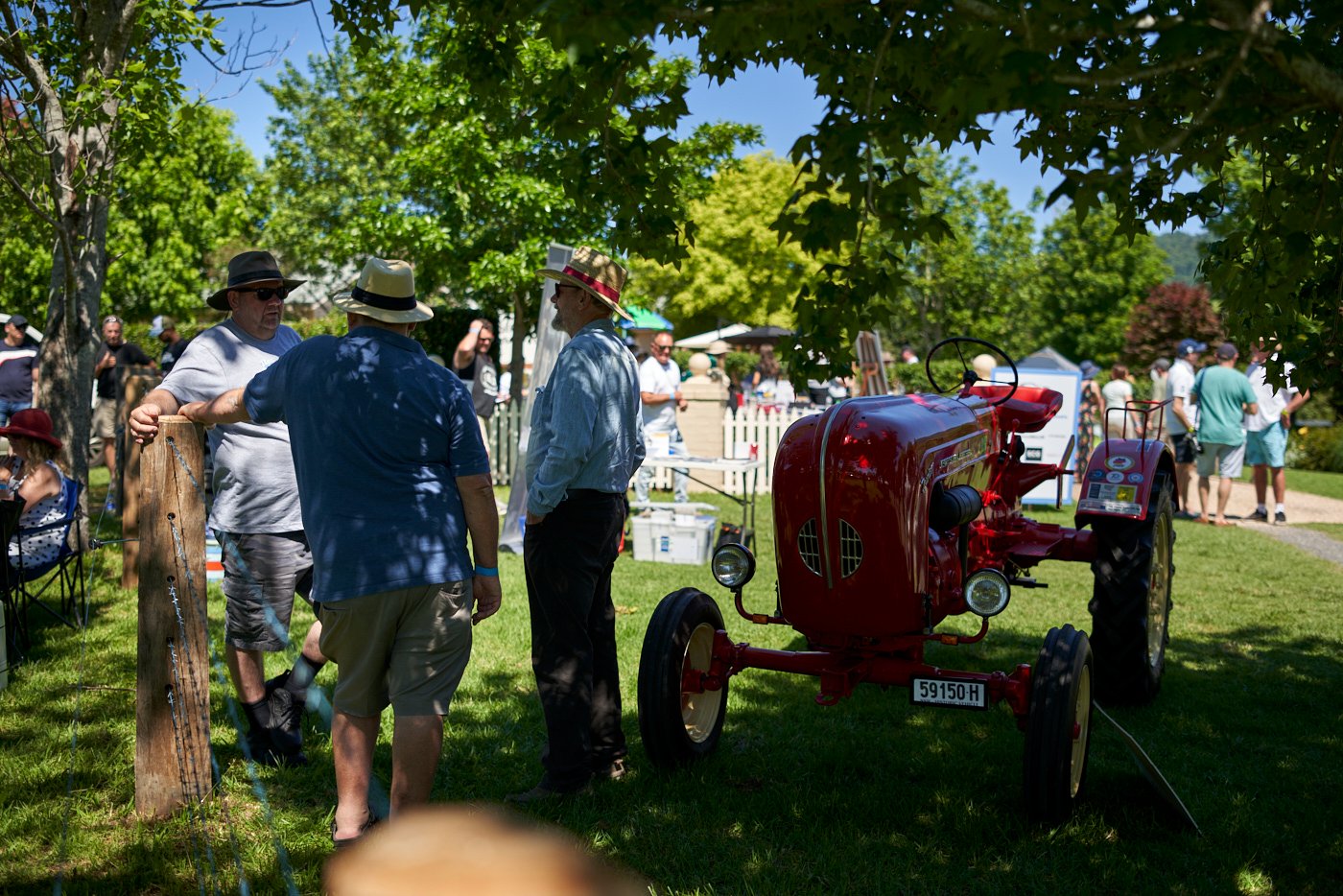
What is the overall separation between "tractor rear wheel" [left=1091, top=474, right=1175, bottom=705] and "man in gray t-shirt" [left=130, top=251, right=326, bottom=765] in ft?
12.1

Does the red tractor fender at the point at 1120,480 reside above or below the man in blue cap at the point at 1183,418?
below

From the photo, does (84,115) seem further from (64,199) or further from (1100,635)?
(1100,635)

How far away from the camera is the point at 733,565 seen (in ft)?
15.4

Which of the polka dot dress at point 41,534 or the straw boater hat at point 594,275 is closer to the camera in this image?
the straw boater hat at point 594,275

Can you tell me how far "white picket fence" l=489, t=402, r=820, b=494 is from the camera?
15.1m

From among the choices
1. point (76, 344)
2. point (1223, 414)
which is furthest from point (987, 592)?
point (1223, 414)

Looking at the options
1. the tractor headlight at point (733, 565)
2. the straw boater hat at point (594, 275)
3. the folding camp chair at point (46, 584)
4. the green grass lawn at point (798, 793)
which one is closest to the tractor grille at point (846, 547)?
the tractor headlight at point (733, 565)

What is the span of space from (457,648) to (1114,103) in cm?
241

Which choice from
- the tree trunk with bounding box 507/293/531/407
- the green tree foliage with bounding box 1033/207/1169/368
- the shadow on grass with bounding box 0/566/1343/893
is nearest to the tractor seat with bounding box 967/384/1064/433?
the shadow on grass with bounding box 0/566/1343/893

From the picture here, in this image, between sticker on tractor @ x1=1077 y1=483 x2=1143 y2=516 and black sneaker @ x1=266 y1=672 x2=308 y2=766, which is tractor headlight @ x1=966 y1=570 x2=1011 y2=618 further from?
black sneaker @ x1=266 y1=672 x2=308 y2=766

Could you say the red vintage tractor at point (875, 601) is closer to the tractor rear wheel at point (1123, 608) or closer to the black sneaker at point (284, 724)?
the tractor rear wheel at point (1123, 608)

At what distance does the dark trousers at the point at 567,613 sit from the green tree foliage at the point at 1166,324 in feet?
148

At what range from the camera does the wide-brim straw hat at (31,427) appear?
6363 mm

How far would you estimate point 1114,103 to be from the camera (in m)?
2.85
